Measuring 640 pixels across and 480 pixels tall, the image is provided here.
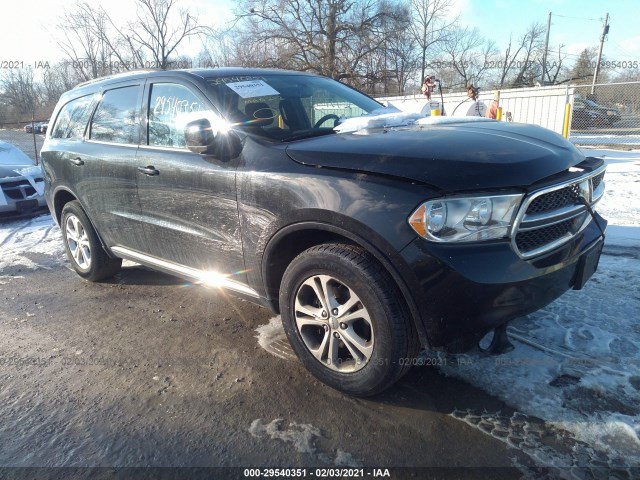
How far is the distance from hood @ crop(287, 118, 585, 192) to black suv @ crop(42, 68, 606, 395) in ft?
0.03

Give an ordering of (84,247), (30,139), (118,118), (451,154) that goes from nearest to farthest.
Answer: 1. (451,154)
2. (118,118)
3. (84,247)
4. (30,139)

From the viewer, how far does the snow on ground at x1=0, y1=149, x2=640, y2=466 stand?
214 cm

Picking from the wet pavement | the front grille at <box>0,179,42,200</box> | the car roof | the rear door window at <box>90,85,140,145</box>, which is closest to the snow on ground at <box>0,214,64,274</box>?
the front grille at <box>0,179,42,200</box>

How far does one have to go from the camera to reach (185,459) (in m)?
2.20

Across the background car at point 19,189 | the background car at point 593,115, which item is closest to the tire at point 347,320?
the background car at point 19,189

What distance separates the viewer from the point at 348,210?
90.3 inches

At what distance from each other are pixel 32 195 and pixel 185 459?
7068 mm

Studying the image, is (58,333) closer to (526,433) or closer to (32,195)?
(526,433)

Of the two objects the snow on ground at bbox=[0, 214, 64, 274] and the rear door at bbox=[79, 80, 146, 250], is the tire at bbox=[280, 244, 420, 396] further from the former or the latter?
the snow on ground at bbox=[0, 214, 64, 274]

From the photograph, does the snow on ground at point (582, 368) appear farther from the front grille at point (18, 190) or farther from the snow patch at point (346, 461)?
the front grille at point (18, 190)

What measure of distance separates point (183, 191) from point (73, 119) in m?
2.19

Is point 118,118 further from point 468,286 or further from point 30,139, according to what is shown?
point 30,139

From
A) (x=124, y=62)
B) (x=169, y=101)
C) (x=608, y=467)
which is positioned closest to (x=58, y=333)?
(x=169, y=101)


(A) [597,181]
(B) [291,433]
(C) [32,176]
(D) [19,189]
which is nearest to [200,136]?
(B) [291,433]
